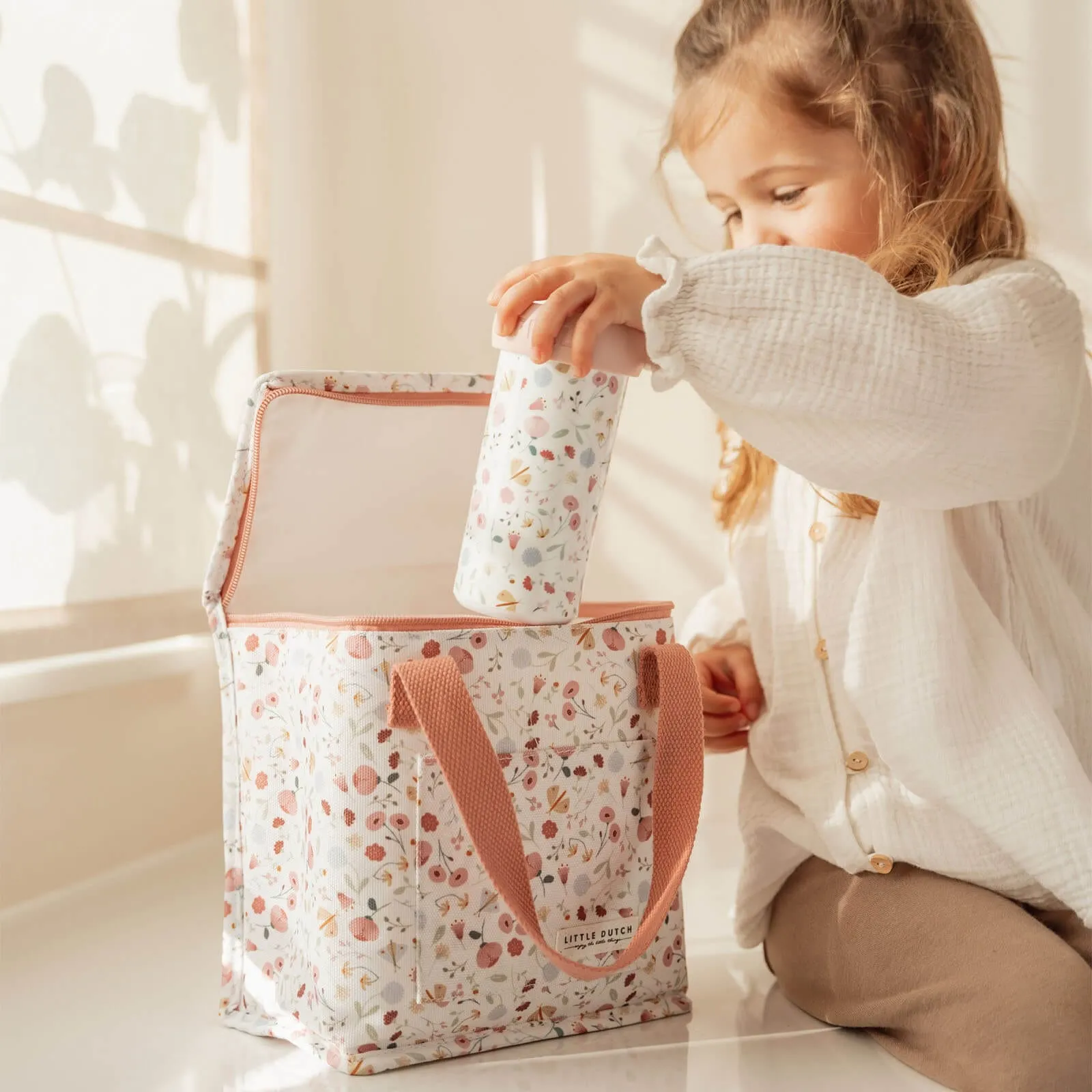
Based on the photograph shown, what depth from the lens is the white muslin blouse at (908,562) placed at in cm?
70

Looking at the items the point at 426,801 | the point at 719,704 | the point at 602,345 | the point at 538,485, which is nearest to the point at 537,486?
the point at 538,485

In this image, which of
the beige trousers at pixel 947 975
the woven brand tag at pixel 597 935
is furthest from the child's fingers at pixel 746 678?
the woven brand tag at pixel 597 935

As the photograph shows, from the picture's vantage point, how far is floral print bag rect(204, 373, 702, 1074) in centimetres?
76

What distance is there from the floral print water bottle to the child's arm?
7 centimetres

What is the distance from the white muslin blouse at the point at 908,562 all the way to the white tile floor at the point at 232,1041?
123mm

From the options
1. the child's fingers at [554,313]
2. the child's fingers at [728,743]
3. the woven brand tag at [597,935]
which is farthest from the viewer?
the child's fingers at [728,743]

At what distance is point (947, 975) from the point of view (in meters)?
0.82

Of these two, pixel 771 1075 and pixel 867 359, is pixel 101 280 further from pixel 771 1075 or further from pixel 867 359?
pixel 771 1075

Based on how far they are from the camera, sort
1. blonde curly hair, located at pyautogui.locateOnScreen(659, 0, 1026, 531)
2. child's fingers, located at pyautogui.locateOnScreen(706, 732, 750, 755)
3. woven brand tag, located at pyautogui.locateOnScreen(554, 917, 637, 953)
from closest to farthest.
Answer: woven brand tag, located at pyautogui.locateOnScreen(554, 917, 637, 953), blonde curly hair, located at pyautogui.locateOnScreen(659, 0, 1026, 531), child's fingers, located at pyautogui.locateOnScreen(706, 732, 750, 755)

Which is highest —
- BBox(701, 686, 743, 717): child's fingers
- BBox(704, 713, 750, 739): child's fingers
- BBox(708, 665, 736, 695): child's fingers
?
BBox(708, 665, 736, 695): child's fingers

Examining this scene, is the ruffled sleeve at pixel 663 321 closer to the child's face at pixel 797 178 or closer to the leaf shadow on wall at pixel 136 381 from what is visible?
the child's face at pixel 797 178

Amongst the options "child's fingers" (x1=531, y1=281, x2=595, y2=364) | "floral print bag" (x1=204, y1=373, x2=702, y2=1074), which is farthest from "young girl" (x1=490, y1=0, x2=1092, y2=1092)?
"floral print bag" (x1=204, y1=373, x2=702, y2=1074)

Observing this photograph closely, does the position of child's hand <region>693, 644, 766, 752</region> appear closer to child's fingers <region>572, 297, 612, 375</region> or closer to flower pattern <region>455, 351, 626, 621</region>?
flower pattern <region>455, 351, 626, 621</region>

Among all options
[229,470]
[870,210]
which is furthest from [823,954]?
[229,470]
